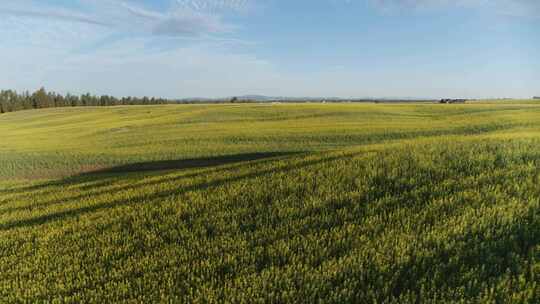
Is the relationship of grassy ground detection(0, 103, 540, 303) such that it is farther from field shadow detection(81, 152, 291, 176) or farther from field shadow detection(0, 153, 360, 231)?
field shadow detection(81, 152, 291, 176)

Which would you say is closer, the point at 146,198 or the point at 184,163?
the point at 146,198

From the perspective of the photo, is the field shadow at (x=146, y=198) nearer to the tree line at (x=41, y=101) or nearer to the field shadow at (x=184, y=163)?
the field shadow at (x=184, y=163)

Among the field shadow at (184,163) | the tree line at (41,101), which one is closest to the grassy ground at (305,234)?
the field shadow at (184,163)

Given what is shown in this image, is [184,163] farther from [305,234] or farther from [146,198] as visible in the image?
[305,234]

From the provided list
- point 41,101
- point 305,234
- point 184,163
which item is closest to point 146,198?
point 305,234

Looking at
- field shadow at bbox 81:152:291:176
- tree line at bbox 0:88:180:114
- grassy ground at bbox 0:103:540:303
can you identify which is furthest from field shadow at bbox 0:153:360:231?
tree line at bbox 0:88:180:114

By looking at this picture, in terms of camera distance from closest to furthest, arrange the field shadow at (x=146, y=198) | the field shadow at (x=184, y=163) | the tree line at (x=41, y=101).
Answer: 1. the field shadow at (x=146, y=198)
2. the field shadow at (x=184, y=163)
3. the tree line at (x=41, y=101)

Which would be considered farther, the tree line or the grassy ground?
the tree line

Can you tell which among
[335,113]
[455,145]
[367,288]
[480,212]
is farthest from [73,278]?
[335,113]

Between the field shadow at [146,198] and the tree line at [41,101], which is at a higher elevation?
the tree line at [41,101]

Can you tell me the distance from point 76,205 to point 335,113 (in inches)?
1992

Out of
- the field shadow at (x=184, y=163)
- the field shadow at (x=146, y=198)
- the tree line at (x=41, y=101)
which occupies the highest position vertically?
the tree line at (x=41, y=101)

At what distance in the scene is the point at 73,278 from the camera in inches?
192

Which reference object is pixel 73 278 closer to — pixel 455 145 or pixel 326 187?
pixel 326 187
